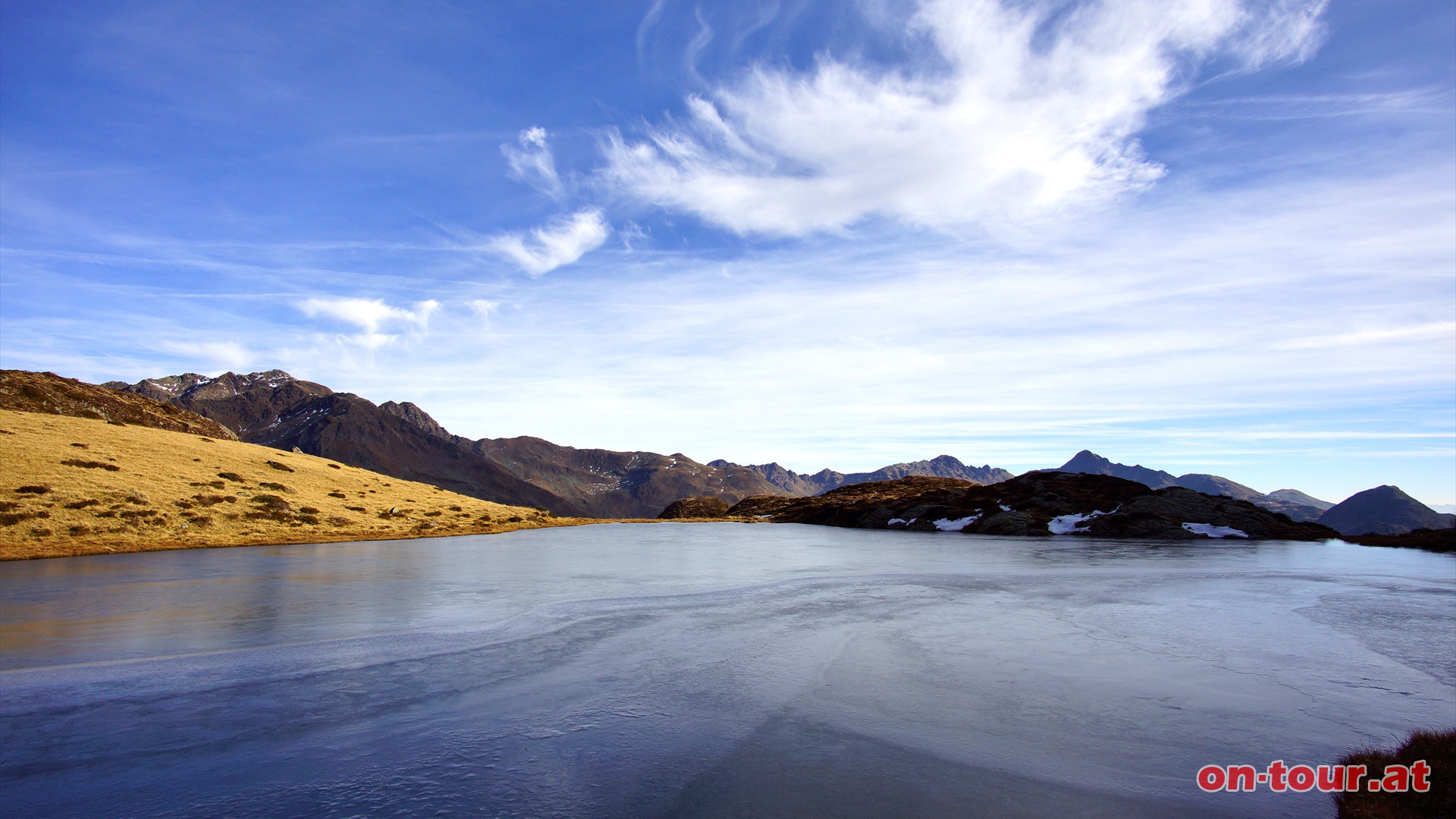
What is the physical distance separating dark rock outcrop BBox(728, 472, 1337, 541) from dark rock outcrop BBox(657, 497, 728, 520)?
19251 millimetres

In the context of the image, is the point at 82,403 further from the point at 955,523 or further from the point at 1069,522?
the point at 1069,522

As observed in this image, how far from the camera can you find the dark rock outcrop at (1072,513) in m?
86.5

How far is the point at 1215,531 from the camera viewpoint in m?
85.6

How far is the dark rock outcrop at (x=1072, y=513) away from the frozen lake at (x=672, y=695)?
62.4 meters

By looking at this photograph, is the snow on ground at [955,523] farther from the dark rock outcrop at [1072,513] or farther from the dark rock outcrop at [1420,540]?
the dark rock outcrop at [1420,540]

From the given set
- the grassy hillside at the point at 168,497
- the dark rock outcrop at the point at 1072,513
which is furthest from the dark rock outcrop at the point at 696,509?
the grassy hillside at the point at 168,497

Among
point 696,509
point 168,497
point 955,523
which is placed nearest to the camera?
point 168,497

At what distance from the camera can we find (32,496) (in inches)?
1526

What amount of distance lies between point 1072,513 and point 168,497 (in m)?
103

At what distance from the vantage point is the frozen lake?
30.3 feet

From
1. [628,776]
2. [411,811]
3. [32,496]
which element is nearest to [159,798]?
[411,811]

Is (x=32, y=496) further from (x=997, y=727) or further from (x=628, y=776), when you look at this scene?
(x=997, y=727)

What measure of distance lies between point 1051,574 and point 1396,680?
22507mm

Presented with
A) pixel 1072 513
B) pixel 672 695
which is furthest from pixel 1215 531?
pixel 672 695
